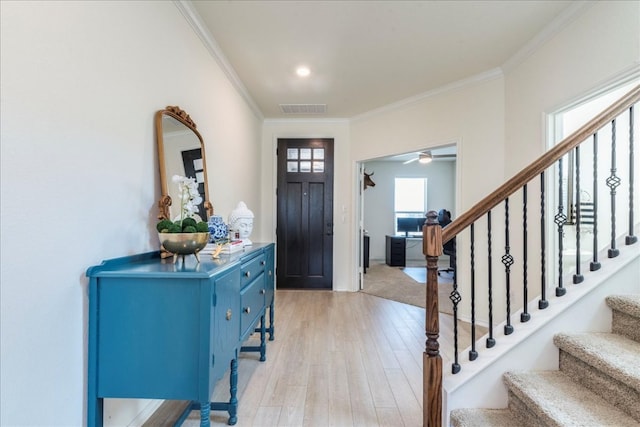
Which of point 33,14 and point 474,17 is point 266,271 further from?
point 474,17

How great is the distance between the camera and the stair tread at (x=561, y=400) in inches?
47.0

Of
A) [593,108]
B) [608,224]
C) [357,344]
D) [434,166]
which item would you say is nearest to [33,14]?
[357,344]

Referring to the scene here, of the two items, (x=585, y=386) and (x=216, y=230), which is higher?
(x=216, y=230)

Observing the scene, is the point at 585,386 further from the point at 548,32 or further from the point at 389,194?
the point at 389,194

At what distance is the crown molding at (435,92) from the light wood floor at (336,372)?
2660 mm

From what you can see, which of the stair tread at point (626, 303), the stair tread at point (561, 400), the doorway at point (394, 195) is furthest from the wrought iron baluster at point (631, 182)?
the doorway at point (394, 195)

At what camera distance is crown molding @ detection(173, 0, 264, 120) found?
6.86 feet

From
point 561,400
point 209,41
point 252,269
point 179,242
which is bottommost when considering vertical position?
point 561,400

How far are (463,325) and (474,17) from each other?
113 inches

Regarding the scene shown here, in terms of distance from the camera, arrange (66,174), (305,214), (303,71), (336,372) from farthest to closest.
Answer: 1. (305,214)
2. (303,71)
3. (336,372)
4. (66,174)

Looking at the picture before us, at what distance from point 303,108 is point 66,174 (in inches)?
135

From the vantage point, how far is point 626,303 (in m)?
1.49

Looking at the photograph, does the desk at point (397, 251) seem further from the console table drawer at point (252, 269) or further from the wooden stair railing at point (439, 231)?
the wooden stair railing at point (439, 231)

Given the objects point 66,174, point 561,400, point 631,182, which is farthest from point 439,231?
point 66,174
